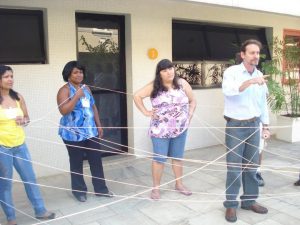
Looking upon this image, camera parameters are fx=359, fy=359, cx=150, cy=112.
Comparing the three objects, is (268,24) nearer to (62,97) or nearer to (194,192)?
(194,192)

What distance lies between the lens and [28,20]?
4.73 m

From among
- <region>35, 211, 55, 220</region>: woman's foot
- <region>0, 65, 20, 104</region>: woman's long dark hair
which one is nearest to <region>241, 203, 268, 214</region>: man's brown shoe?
<region>35, 211, 55, 220</region>: woman's foot

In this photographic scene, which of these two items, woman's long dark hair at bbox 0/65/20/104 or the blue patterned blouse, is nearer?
woman's long dark hair at bbox 0/65/20/104

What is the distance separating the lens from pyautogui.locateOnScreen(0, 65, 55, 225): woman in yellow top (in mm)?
3217

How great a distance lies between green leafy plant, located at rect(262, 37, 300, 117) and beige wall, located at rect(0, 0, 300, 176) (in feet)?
2.06

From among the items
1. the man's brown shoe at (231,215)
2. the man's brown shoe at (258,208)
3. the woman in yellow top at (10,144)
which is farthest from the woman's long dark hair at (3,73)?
the man's brown shoe at (258,208)

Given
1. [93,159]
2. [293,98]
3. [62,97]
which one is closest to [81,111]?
[62,97]

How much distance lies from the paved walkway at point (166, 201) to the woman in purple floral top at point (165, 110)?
1.07 feet

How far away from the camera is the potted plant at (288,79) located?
6714mm

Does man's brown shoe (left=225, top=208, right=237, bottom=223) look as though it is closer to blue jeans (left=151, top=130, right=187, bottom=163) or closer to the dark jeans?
blue jeans (left=151, top=130, right=187, bottom=163)

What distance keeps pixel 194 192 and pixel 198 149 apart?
2163 millimetres

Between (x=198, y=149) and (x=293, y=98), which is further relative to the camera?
(x=293, y=98)

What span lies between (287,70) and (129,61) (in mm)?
3285

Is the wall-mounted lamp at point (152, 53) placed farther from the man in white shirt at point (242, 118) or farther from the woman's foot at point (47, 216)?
the woman's foot at point (47, 216)
